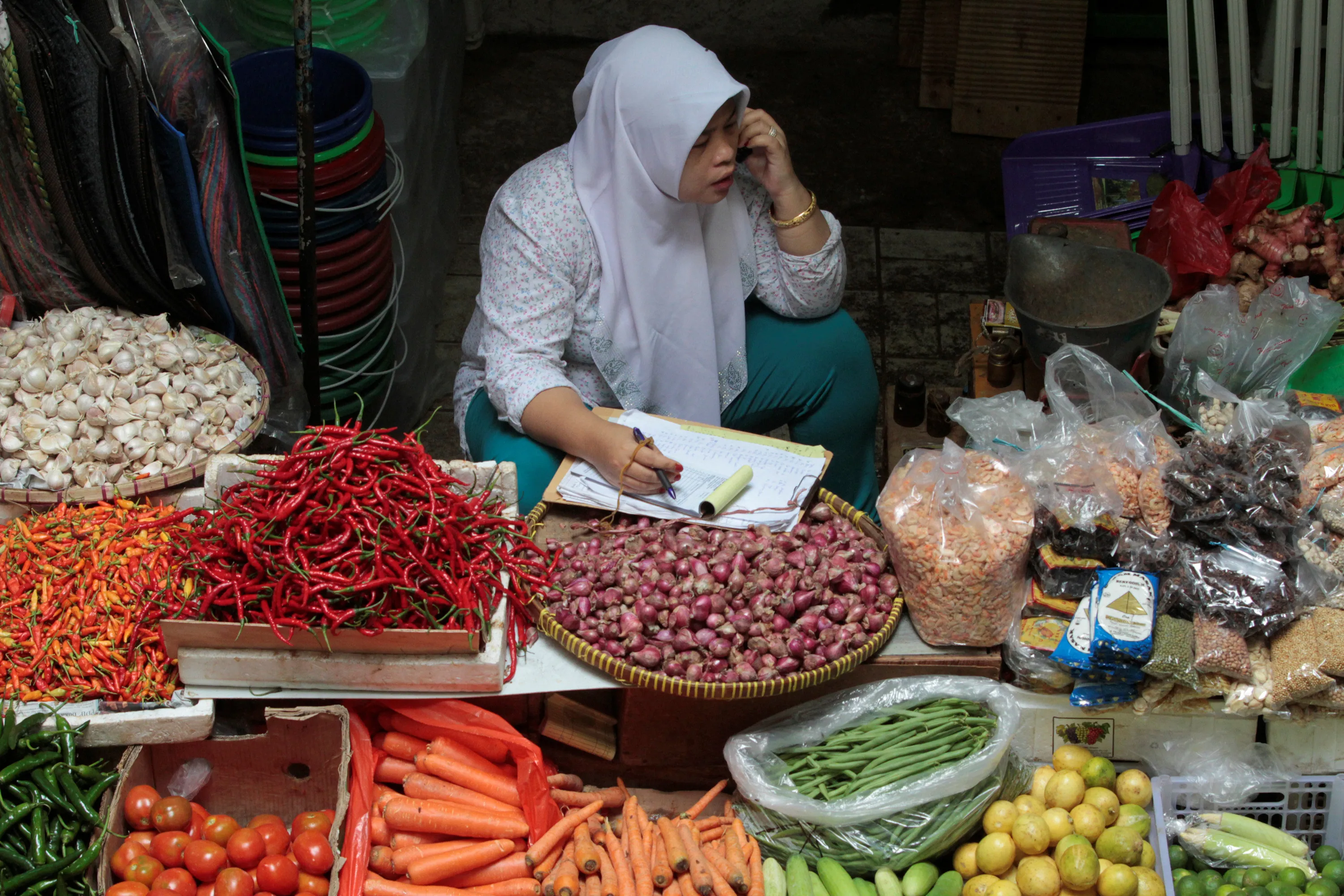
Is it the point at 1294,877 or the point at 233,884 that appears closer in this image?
the point at 233,884

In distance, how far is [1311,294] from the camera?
2.84 metres

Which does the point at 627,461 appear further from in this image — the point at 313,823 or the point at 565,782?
the point at 313,823

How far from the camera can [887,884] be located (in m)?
2.33

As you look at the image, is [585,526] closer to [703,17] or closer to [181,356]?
[181,356]

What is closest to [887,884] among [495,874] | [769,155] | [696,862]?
[696,862]

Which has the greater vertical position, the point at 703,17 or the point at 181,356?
the point at 703,17

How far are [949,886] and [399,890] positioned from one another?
997mm

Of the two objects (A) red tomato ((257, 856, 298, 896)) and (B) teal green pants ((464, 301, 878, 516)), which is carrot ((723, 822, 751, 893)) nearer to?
(A) red tomato ((257, 856, 298, 896))

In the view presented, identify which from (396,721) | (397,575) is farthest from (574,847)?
(397,575)

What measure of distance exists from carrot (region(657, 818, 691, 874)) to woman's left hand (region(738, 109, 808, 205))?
4.57 feet

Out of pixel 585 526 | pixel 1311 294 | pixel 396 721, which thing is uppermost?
pixel 1311 294

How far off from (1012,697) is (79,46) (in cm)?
224

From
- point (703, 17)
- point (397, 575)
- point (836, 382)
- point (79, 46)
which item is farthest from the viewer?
point (703, 17)

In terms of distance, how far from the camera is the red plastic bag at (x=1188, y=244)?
3.21 metres
